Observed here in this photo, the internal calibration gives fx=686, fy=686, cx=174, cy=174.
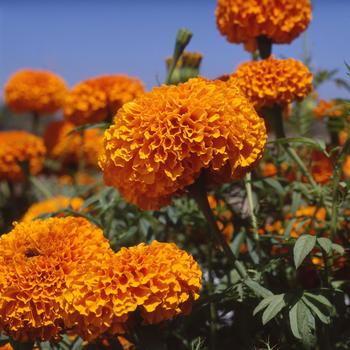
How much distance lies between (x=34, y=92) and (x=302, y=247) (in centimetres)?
378

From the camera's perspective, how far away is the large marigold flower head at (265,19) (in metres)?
2.51

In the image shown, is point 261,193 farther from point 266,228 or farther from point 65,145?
point 65,145

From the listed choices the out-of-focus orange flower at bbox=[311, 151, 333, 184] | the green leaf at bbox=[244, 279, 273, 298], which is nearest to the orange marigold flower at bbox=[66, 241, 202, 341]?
the green leaf at bbox=[244, 279, 273, 298]

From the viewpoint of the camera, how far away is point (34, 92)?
513 cm

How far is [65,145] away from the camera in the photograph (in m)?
5.04

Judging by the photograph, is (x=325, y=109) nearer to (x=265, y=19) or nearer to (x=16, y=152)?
(x=265, y=19)

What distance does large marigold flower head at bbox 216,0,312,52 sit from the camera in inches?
98.9

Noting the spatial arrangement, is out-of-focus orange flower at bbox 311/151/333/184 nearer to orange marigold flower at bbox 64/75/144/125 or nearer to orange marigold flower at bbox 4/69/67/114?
orange marigold flower at bbox 64/75/144/125

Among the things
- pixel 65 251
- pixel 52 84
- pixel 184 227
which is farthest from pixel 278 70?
pixel 52 84

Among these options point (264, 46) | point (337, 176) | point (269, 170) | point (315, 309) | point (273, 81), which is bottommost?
point (315, 309)

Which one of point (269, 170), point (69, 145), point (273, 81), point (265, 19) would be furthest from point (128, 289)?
point (69, 145)

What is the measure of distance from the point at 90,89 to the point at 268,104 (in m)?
1.29

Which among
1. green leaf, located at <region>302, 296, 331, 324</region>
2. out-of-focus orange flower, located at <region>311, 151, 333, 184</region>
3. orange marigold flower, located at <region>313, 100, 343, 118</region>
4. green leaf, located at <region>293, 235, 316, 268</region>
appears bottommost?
green leaf, located at <region>302, 296, 331, 324</region>

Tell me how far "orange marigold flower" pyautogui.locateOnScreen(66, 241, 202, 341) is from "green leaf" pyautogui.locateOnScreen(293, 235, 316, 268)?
0.25m
